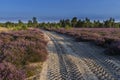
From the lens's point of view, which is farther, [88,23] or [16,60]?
[88,23]

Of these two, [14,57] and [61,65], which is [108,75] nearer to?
[61,65]

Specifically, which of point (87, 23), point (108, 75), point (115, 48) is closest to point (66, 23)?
point (87, 23)

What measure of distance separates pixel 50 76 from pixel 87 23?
109814 millimetres

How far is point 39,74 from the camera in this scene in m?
12.8

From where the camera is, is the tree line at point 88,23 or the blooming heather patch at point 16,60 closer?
the blooming heather patch at point 16,60

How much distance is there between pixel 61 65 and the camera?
15000 millimetres

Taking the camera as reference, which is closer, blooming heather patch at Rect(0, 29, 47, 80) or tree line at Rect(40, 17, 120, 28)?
blooming heather patch at Rect(0, 29, 47, 80)

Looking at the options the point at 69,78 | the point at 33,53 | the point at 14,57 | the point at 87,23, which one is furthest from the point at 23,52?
the point at 87,23

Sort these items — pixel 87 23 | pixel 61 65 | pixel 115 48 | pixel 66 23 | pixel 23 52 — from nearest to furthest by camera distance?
pixel 61 65 < pixel 23 52 < pixel 115 48 < pixel 87 23 < pixel 66 23

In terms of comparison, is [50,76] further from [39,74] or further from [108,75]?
[108,75]

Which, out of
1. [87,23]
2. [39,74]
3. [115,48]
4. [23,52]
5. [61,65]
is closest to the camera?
[39,74]

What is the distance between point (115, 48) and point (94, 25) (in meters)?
102

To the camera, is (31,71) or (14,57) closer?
(31,71)

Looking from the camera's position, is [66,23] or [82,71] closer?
[82,71]
